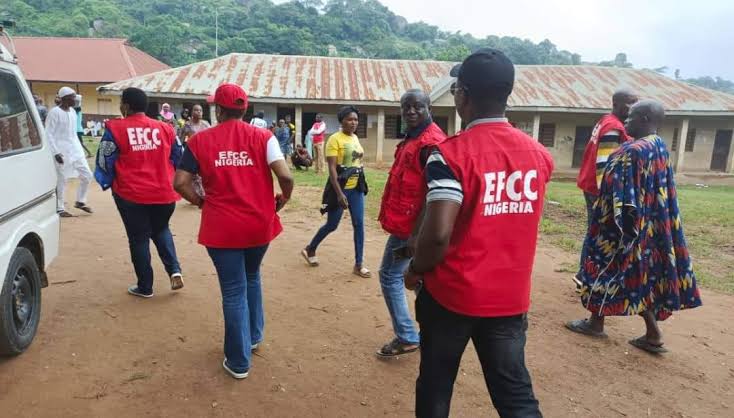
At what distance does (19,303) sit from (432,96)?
16.0 meters

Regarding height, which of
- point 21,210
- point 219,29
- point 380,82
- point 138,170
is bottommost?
point 21,210

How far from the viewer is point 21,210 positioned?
3068mm

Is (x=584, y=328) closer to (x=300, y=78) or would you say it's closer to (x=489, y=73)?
(x=489, y=73)

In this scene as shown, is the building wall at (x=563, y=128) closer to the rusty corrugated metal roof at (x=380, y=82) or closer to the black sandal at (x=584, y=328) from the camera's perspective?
the rusty corrugated metal roof at (x=380, y=82)

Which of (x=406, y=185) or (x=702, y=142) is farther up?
(x=406, y=185)

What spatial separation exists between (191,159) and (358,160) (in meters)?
2.23

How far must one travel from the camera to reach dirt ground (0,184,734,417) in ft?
9.23

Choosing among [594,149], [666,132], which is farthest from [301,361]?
[666,132]

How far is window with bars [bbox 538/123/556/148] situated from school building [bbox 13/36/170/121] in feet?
71.6

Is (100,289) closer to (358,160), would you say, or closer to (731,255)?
(358,160)

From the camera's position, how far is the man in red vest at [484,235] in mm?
1801

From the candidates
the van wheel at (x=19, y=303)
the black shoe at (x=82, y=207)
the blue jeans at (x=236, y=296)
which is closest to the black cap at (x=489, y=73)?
the blue jeans at (x=236, y=296)

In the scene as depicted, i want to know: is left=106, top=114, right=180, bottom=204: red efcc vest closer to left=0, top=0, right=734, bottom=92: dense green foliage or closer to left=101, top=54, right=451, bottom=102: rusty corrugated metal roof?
left=101, top=54, right=451, bottom=102: rusty corrugated metal roof

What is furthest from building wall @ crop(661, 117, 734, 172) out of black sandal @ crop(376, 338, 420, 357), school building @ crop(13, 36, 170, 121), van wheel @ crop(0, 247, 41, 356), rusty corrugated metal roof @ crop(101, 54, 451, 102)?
school building @ crop(13, 36, 170, 121)
